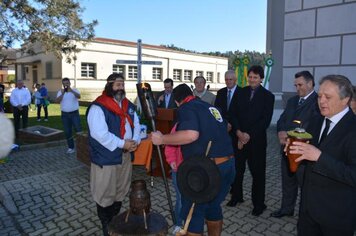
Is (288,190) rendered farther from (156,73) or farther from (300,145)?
(156,73)

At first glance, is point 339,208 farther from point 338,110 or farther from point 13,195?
point 13,195

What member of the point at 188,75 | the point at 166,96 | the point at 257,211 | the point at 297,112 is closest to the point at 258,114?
the point at 297,112

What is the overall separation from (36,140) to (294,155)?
29.8ft

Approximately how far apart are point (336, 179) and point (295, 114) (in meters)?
2.07

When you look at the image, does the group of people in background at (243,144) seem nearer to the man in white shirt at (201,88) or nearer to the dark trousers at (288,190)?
the dark trousers at (288,190)

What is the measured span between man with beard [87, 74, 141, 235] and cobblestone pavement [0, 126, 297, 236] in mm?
838

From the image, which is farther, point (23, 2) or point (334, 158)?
point (23, 2)

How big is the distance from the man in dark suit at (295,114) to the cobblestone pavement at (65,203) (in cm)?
24

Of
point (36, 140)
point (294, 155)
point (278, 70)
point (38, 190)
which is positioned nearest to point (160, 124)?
point (38, 190)

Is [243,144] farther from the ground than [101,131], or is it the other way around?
[101,131]

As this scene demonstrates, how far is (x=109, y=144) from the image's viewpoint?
335 cm

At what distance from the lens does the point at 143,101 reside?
3.29m

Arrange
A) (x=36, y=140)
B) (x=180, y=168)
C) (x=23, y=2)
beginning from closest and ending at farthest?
1. (x=180, y=168)
2. (x=36, y=140)
3. (x=23, y=2)

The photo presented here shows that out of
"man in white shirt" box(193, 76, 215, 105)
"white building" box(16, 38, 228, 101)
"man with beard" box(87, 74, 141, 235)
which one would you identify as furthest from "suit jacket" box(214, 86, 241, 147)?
"white building" box(16, 38, 228, 101)
